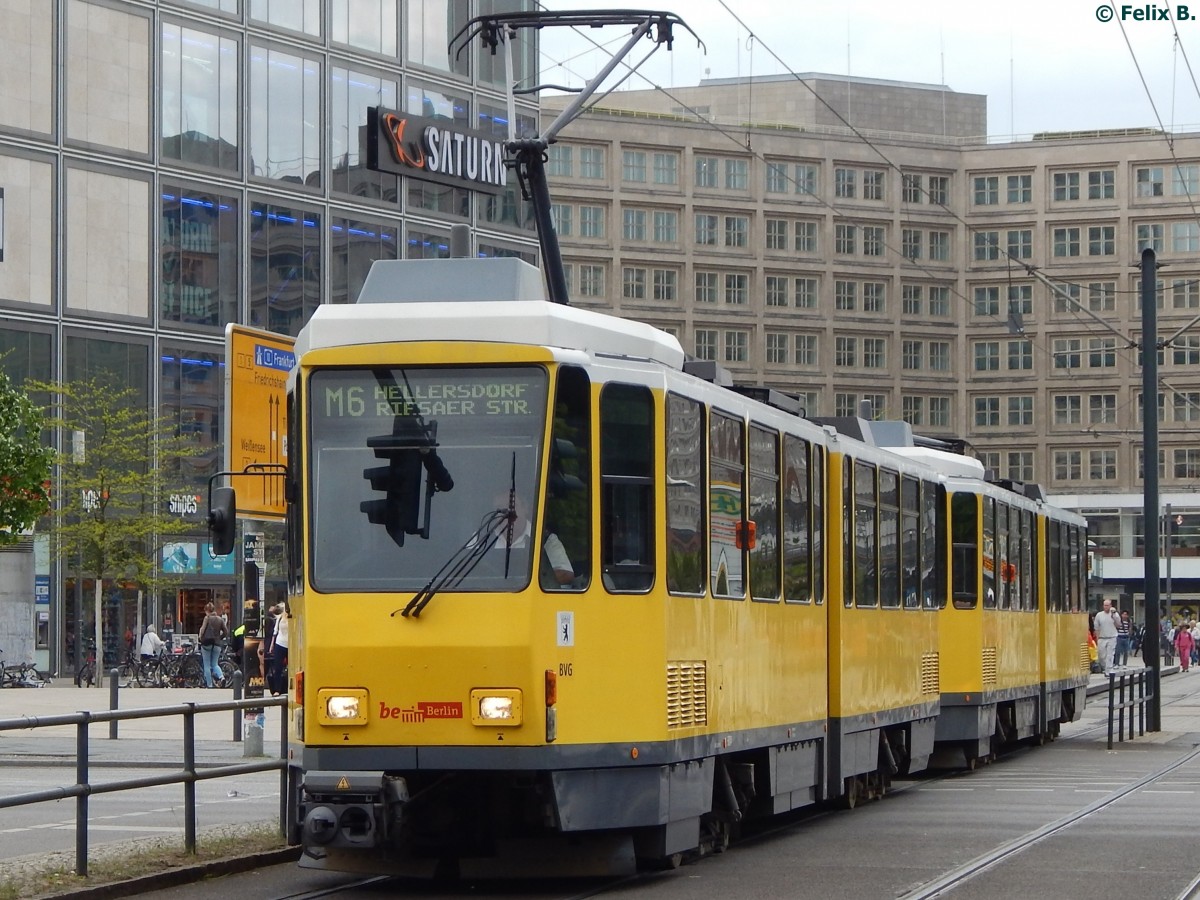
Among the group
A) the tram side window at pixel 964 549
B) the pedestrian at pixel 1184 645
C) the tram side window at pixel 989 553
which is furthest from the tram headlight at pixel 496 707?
the pedestrian at pixel 1184 645

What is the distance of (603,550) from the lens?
1138 centimetres

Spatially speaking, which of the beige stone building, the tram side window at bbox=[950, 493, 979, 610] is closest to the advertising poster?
the tram side window at bbox=[950, 493, 979, 610]

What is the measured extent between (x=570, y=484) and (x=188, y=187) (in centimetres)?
4140

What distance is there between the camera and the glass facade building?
159 feet

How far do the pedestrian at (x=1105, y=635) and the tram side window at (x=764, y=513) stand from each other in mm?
34692

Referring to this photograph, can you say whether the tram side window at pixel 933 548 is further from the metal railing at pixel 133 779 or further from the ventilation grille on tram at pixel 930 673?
the metal railing at pixel 133 779

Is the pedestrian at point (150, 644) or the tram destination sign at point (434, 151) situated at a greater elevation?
the tram destination sign at point (434, 151)

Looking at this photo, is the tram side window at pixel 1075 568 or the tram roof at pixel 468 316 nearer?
the tram roof at pixel 468 316

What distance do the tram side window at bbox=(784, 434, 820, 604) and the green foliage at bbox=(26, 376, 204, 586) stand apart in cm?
3122

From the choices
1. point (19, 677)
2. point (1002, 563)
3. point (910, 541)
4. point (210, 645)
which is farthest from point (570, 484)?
point (19, 677)

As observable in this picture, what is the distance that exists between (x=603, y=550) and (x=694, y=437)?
1.23 m

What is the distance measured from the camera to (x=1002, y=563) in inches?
925

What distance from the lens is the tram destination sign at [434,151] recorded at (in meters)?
44.1

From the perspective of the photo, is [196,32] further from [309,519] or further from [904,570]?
[309,519]
